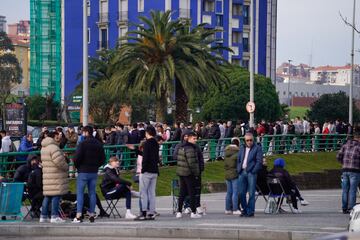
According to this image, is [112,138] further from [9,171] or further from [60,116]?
[60,116]

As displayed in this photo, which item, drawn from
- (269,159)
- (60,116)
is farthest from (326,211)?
(60,116)

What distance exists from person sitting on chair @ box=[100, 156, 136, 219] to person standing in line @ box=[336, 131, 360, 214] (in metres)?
4.45

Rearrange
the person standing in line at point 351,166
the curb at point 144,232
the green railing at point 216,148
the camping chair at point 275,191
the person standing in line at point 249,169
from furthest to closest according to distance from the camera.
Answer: the green railing at point 216,148, the camping chair at point 275,191, the person standing in line at point 351,166, the person standing in line at point 249,169, the curb at point 144,232

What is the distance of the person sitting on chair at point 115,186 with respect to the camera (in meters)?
19.7

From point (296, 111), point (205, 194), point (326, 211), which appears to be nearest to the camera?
point (326, 211)

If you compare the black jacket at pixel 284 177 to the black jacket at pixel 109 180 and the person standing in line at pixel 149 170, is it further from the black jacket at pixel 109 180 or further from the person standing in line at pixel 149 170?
the black jacket at pixel 109 180

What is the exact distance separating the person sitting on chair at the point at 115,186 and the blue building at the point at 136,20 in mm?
72543

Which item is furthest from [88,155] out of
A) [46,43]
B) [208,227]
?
[46,43]

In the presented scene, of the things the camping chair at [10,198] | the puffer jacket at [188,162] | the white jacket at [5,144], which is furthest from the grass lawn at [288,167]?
the puffer jacket at [188,162]

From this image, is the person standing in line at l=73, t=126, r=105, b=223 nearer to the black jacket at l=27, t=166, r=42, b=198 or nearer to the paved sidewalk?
the paved sidewalk

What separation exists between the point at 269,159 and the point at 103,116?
3114 centimetres

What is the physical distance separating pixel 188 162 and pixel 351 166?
3.39m

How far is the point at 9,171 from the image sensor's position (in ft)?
86.5

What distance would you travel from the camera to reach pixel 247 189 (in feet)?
67.2
